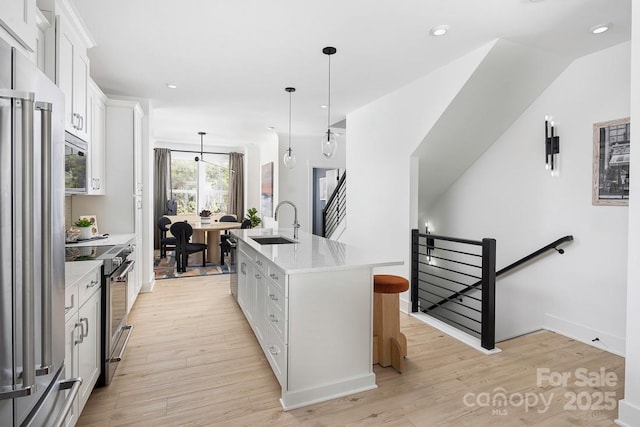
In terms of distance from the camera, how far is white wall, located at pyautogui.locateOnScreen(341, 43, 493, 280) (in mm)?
3506

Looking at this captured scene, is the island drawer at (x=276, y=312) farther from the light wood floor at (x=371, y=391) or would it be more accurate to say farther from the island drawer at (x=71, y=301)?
the island drawer at (x=71, y=301)

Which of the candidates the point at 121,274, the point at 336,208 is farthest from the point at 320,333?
the point at 336,208

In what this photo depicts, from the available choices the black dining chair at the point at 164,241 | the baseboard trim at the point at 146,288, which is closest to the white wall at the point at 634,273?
the baseboard trim at the point at 146,288

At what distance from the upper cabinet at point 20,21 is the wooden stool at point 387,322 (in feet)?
8.06

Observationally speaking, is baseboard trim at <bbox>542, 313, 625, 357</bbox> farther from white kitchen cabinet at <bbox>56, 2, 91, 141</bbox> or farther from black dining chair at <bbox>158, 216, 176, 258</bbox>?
black dining chair at <bbox>158, 216, 176, 258</bbox>

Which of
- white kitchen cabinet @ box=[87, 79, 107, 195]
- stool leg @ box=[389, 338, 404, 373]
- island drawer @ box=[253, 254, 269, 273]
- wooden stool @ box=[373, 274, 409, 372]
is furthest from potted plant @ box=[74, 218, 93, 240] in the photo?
stool leg @ box=[389, 338, 404, 373]

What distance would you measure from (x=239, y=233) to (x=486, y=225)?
2.99m

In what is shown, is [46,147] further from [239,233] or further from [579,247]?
[579,247]

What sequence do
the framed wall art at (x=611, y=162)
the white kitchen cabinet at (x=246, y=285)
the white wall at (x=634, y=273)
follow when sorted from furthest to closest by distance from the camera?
the white kitchen cabinet at (x=246, y=285) < the framed wall art at (x=611, y=162) < the white wall at (x=634, y=273)

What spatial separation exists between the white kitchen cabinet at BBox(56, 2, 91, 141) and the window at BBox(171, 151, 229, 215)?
6.24m

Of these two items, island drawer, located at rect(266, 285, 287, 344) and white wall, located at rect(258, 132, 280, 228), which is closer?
island drawer, located at rect(266, 285, 287, 344)

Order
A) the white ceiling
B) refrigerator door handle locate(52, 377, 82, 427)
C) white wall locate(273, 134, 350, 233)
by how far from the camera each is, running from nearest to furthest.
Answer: refrigerator door handle locate(52, 377, 82, 427)
the white ceiling
white wall locate(273, 134, 350, 233)

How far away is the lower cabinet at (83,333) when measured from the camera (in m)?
1.70

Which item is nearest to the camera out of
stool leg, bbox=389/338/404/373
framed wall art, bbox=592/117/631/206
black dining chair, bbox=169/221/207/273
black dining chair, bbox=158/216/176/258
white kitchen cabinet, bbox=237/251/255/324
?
stool leg, bbox=389/338/404/373
